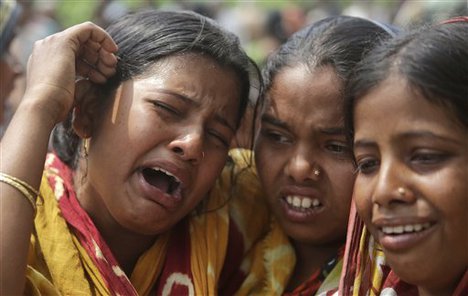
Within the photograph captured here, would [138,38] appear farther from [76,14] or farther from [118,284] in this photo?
[76,14]

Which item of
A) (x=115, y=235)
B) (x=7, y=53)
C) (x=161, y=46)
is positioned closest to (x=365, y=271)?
(x=115, y=235)

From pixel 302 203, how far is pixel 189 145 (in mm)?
447

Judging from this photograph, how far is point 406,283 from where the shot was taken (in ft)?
6.98

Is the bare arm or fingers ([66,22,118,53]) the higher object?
fingers ([66,22,118,53])

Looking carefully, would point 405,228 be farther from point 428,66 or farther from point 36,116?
point 36,116

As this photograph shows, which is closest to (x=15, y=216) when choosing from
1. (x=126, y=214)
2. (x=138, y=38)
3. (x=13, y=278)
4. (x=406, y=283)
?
(x=13, y=278)

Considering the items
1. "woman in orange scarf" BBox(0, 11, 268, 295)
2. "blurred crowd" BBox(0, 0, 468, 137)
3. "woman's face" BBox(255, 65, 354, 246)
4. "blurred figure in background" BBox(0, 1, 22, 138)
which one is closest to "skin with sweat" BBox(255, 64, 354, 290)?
"woman's face" BBox(255, 65, 354, 246)

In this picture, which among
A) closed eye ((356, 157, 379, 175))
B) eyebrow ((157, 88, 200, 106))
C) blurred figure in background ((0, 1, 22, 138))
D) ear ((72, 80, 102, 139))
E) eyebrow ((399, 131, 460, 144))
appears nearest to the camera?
eyebrow ((399, 131, 460, 144))

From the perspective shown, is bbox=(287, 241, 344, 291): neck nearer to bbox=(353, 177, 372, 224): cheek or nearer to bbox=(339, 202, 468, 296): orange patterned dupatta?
bbox=(339, 202, 468, 296): orange patterned dupatta

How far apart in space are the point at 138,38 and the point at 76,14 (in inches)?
280

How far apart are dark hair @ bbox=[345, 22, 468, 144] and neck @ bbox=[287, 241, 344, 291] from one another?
693 mm

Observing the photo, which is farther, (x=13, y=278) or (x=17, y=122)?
(x=17, y=122)

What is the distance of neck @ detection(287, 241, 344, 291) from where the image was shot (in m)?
2.70

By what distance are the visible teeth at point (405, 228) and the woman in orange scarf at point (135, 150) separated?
0.68 meters
